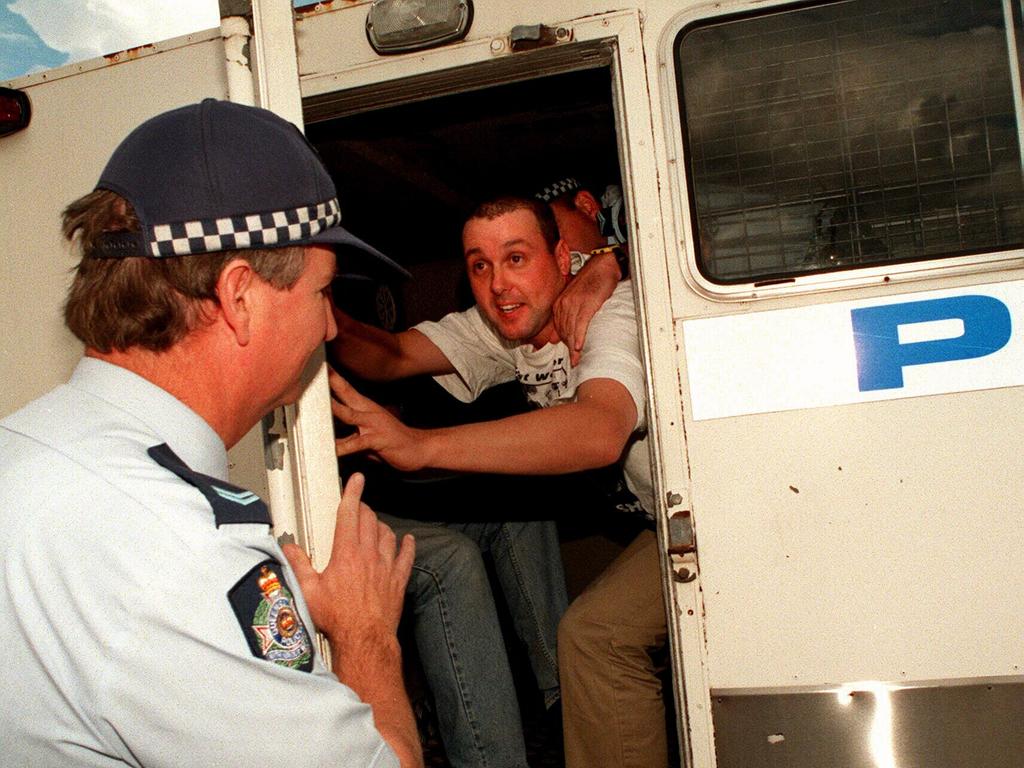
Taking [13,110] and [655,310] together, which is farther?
[13,110]

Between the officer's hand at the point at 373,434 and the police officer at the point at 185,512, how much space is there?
0.43 metres

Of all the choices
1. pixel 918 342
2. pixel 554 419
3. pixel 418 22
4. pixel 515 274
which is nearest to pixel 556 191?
pixel 515 274

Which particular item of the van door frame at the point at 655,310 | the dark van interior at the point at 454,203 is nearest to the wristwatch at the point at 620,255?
the dark van interior at the point at 454,203

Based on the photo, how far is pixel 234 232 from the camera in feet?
4.40

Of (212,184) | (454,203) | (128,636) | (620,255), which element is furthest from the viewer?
(454,203)

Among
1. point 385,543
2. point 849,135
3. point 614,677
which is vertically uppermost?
point 849,135

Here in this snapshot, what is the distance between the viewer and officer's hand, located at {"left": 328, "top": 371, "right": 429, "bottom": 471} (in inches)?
79.1

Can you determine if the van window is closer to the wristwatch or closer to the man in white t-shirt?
the man in white t-shirt

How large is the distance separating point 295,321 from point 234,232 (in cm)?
19

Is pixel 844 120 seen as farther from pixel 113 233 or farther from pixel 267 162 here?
pixel 113 233

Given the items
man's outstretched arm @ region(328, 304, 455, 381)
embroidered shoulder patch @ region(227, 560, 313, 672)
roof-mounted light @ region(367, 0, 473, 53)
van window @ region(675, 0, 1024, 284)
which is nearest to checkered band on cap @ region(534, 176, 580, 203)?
man's outstretched arm @ region(328, 304, 455, 381)

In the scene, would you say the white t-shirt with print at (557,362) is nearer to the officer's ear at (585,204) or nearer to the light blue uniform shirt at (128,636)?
the officer's ear at (585,204)

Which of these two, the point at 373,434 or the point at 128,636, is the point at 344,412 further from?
the point at 128,636

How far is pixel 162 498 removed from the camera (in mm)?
1135
